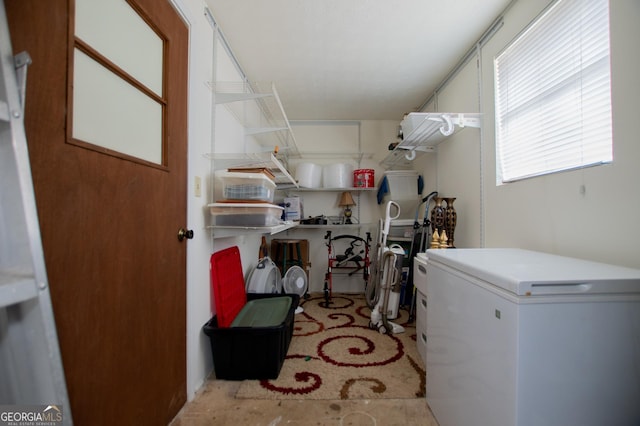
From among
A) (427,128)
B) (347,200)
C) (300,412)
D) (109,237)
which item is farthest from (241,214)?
(347,200)

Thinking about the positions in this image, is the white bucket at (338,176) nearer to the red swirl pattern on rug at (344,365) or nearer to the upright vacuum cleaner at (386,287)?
the upright vacuum cleaner at (386,287)

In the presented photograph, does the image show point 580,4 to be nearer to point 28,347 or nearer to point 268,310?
point 28,347

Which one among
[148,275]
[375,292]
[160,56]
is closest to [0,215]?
[148,275]

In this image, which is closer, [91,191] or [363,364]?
[91,191]

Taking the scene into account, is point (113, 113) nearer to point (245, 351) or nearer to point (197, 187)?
point (197, 187)

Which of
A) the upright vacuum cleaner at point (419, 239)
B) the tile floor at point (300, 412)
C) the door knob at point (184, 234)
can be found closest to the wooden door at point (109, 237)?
the door knob at point (184, 234)

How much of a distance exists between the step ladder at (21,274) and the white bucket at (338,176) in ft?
9.40

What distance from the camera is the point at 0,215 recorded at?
1.58ft

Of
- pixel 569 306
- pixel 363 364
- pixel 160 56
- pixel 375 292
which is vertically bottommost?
pixel 363 364

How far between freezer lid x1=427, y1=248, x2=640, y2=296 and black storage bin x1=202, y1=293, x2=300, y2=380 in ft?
3.83

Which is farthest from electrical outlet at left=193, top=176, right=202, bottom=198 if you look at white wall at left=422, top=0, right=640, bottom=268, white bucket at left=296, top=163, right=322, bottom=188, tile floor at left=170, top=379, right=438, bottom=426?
white wall at left=422, top=0, right=640, bottom=268

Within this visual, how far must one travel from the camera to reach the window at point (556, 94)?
1109 millimetres

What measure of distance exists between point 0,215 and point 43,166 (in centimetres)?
30

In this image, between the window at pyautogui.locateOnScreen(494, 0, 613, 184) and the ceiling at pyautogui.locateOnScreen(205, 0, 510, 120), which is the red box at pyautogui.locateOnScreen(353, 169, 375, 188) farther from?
the window at pyautogui.locateOnScreen(494, 0, 613, 184)
